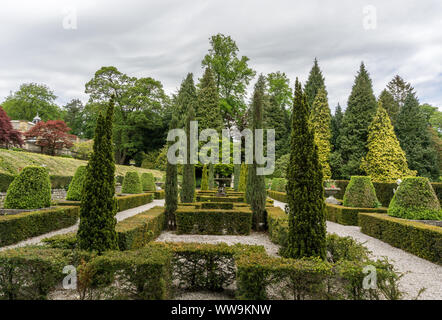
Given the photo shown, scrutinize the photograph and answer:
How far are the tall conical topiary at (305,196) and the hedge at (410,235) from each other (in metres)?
3.04

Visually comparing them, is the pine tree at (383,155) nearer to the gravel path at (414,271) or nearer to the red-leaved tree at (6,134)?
the gravel path at (414,271)

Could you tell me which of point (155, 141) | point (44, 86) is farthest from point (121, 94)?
point (44, 86)

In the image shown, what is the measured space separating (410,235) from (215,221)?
490cm

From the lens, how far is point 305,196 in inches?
140

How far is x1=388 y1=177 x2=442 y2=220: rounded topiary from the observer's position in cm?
638

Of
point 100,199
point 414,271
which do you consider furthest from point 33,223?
point 414,271

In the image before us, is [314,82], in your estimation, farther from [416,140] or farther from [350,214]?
[350,214]

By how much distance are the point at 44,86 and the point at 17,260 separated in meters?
47.2

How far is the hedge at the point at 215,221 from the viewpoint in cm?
720

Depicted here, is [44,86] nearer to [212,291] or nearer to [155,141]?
[155,141]

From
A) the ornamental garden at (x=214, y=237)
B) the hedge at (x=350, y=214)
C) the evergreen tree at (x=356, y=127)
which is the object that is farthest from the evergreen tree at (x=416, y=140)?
the hedge at (x=350, y=214)

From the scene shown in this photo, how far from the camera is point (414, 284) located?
3670mm

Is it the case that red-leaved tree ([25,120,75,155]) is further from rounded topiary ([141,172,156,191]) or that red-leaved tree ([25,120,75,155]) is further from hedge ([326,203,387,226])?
hedge ([326,203,387,226])

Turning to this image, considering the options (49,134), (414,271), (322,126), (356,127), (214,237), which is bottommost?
(214,237)
